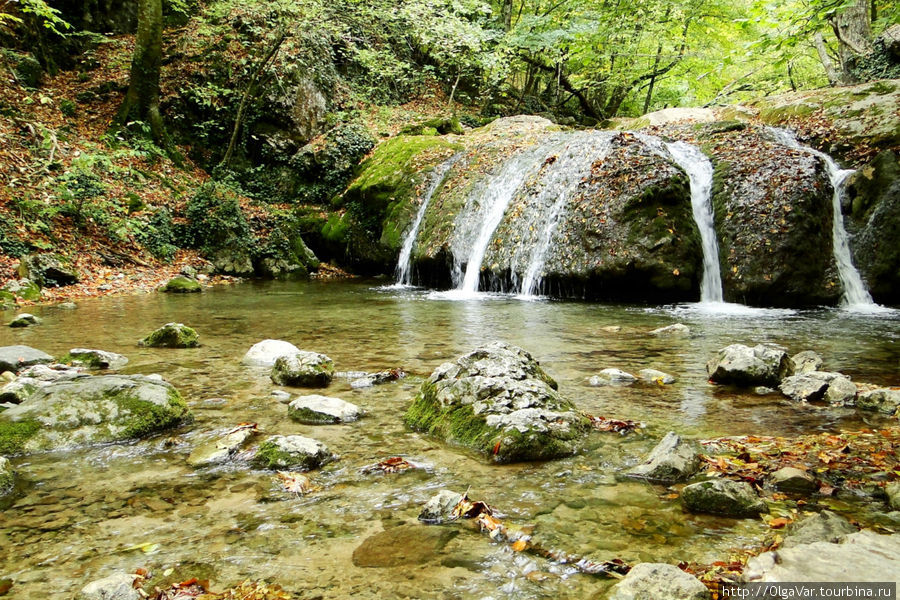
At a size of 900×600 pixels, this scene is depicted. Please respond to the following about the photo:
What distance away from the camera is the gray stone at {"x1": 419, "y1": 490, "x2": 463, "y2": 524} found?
2170mm

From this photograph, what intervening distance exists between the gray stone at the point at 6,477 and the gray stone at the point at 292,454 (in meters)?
1.07

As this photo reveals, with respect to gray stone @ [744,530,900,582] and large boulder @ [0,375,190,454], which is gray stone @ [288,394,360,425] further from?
gray stone @ [744,530,900,582]

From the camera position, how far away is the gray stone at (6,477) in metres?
2.39

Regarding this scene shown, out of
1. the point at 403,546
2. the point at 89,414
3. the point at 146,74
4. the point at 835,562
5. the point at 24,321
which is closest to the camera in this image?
the point at 835,562

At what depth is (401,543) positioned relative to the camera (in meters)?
2.01

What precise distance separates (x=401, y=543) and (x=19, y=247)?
1043 centimetres

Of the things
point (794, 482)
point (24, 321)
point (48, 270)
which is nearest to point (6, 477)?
point (794, 482)

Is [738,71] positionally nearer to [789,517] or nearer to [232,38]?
[232,38]

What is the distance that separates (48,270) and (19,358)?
20.2ft

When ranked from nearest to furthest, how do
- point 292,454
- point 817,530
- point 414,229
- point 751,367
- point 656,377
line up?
point 817,530 → point 292,454 → point 751,367 → point 656,377 → point 414,229

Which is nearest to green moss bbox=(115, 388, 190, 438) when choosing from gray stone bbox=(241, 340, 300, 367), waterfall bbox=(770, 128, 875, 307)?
gray stone bbox=(241, 340, 300, 367)

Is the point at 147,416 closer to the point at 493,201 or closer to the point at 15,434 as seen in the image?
the point at 15,434

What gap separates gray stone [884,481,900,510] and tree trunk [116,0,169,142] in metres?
16.3

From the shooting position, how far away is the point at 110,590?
164 cm
